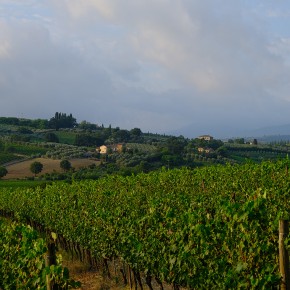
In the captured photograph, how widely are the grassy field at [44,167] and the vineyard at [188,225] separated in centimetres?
4904

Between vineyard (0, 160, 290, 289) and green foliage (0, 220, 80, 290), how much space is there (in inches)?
100

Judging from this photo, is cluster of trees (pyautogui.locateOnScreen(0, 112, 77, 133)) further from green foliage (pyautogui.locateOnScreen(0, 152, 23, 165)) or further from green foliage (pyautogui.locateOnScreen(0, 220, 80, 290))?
green foliage (pyautogui.locateOnScreen(0, 220, 80, 290))

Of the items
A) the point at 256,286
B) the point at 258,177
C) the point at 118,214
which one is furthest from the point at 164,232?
the point at 258,177

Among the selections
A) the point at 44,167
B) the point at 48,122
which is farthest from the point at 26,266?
the point at 48,122

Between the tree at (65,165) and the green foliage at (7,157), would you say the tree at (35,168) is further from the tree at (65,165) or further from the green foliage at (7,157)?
the green foliage at (7,157)

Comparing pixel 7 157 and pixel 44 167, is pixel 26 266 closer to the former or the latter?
pixel 44 167

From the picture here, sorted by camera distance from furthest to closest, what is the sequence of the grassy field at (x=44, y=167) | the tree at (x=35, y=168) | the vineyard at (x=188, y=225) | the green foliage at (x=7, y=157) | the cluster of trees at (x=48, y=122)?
the cluster of trees at (x=48, y=122) → the green foliage at (x=7, y=157) → the tree at (x=35, y=168) → the grassy field at (x=44, y=167) → the vineyard at (x=188, y=225)

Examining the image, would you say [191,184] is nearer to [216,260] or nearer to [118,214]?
[118,214]

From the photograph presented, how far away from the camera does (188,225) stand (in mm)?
9125

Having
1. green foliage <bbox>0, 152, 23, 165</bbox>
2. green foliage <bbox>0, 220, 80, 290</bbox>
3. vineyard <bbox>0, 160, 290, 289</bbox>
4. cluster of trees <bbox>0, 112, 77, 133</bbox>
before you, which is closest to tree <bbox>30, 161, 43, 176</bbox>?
green foliage <bbox>0, 152, 23, 165</bbox>

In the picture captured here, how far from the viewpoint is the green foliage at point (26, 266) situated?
21.2 feet

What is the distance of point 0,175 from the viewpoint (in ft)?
225

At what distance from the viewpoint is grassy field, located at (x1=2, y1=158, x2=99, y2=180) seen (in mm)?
71581

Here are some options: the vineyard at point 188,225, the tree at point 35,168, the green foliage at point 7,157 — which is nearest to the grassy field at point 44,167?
the tree at point 35,168
